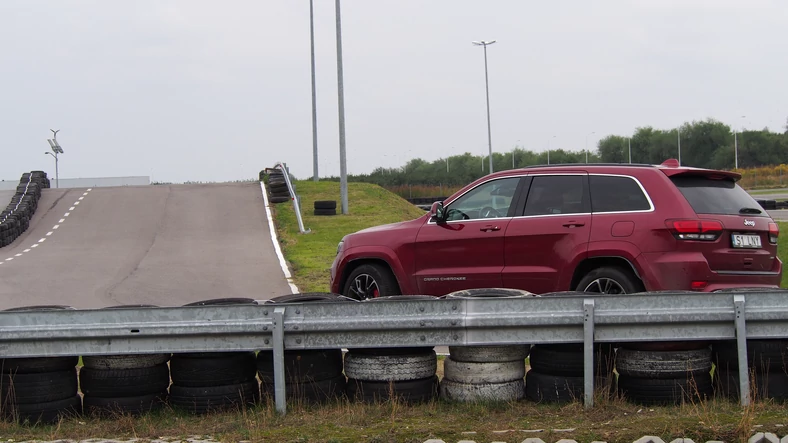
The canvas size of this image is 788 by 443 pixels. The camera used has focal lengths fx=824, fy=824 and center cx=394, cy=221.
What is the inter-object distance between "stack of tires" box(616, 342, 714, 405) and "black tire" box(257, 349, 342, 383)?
222 centimetres

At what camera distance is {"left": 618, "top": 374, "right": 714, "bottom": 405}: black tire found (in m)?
5.90

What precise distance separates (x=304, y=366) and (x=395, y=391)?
0.71m

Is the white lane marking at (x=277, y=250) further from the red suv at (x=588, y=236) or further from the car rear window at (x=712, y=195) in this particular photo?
the car rear window at (x=712, y=195)

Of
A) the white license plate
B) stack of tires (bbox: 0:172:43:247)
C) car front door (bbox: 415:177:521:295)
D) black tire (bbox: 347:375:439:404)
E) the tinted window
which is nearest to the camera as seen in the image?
black tire (bbox: 347:375:439:404)

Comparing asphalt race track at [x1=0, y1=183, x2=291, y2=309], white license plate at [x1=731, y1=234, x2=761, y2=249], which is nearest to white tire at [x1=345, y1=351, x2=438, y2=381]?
white license plate at [x1=731, y1=234, x2=761, y2=249]

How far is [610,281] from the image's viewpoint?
7.90 meters

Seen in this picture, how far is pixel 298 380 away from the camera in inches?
242

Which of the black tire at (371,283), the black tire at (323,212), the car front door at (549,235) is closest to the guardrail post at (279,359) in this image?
the car front door at (549,235)

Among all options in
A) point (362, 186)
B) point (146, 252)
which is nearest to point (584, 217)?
point (146, 252)

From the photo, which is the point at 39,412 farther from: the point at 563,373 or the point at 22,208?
the point at 22,208

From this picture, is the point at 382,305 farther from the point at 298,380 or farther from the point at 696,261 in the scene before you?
the point at 696,261

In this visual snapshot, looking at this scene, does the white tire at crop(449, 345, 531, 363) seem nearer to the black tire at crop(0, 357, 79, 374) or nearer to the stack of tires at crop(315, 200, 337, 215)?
the black tire at crop(0, 357, 79, 374)

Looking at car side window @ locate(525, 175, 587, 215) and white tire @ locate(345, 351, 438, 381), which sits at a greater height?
car side window @ locate(525, 175, 587, 215)

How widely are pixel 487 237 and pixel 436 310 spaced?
9.94 feet
